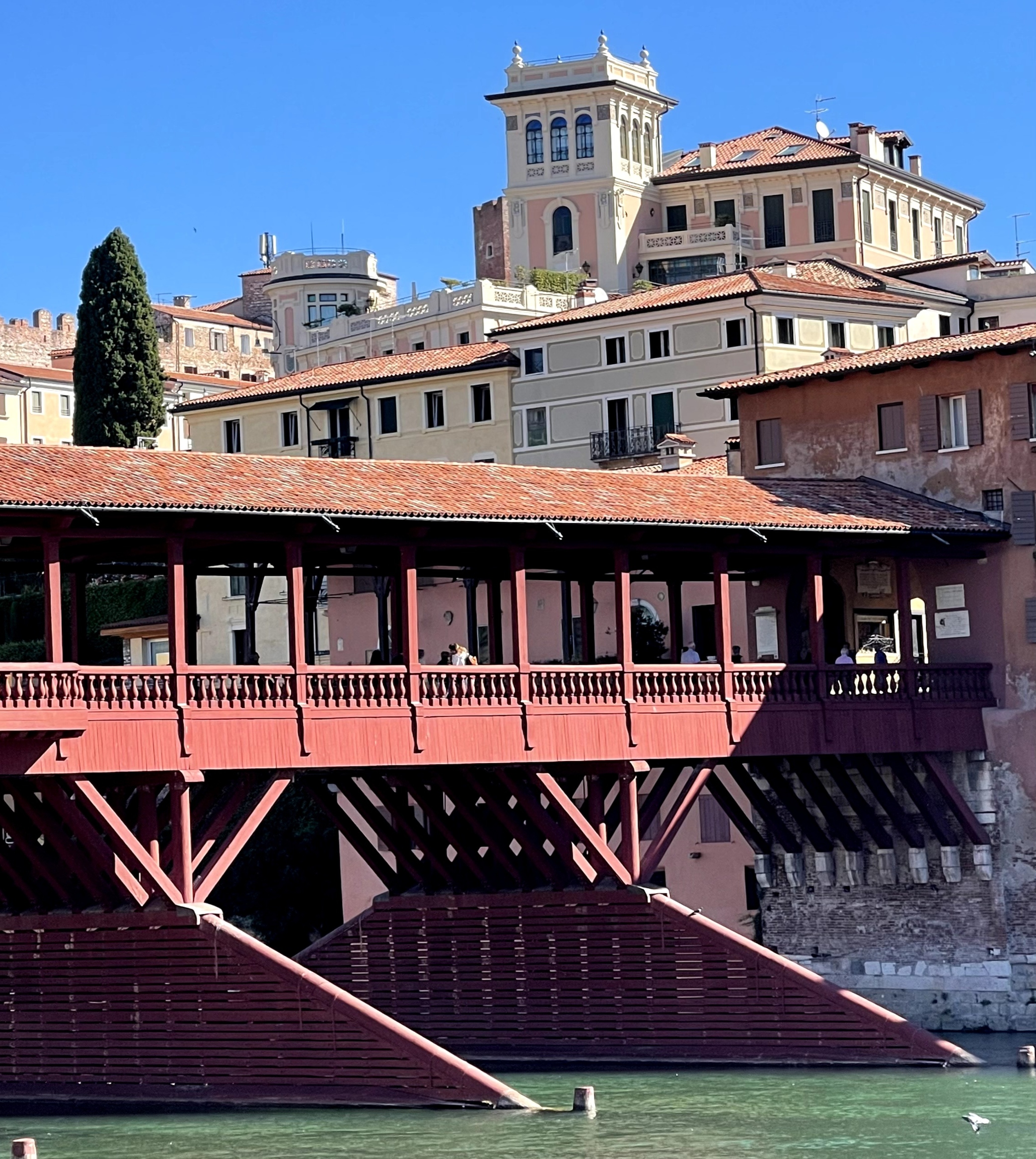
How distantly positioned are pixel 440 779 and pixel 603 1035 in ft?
14.4

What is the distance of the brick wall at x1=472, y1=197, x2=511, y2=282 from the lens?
318 feet

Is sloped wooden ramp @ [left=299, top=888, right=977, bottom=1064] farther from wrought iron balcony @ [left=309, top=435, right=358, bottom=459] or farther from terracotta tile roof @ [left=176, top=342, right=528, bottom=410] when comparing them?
wrought iron balcony @ [left=309, top=435, right=358, bottom=459]

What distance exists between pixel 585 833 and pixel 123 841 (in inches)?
277

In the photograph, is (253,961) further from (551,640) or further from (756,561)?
(551,640)

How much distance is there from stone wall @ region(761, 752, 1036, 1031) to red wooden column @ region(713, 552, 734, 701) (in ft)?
14.8

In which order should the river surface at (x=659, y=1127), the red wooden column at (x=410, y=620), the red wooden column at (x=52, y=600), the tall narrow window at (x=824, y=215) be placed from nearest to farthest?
the river surface at (x=659, y=1127) < the red wooden column at (x=52, y=600) < the red wooden column at (x=410, y=620) < the tall narrow window at (x=824, y=215)

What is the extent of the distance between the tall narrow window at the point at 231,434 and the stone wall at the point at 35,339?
1453 inches

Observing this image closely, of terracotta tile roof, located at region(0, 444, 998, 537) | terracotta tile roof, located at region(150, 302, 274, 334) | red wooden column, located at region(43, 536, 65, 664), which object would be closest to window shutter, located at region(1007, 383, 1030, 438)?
terracotta tile roof, located at region(0, 444, 998, 537)

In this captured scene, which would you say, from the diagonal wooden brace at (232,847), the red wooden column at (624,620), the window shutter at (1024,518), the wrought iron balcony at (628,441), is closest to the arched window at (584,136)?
the wrought iron balcony at (628,441)

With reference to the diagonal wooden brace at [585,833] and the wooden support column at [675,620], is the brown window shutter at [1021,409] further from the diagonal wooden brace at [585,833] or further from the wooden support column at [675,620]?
the diagonal wooden brace at [585,833]

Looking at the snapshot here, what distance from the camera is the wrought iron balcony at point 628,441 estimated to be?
64.5 metres

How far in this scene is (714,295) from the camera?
2515 inches

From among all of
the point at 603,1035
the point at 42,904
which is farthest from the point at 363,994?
the point at 42,904

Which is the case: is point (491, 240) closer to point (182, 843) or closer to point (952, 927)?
point (952, 927)
